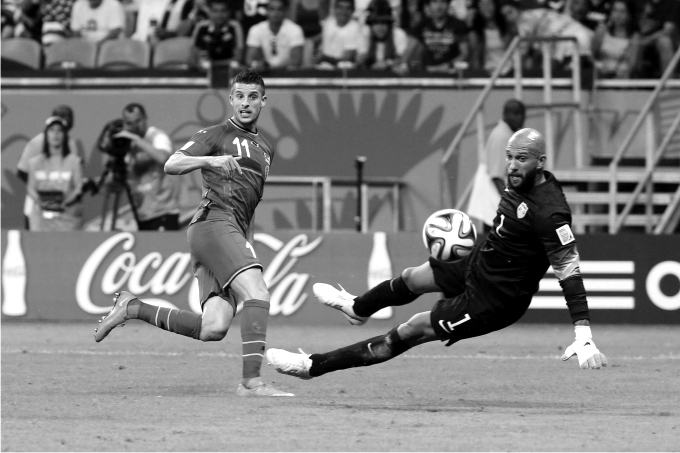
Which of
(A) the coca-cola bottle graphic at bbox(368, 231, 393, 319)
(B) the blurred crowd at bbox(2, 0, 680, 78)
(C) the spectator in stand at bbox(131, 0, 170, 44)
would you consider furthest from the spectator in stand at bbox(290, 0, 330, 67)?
(A) the coca-cola bottle graphic at bbox(368, 231, 393, 319)

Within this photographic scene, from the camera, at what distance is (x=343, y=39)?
18062 millimetres

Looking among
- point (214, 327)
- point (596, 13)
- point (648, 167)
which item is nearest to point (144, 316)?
point (214, 327)

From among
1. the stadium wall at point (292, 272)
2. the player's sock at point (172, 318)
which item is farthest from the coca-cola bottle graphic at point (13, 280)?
the player's sock at point (172, 318)

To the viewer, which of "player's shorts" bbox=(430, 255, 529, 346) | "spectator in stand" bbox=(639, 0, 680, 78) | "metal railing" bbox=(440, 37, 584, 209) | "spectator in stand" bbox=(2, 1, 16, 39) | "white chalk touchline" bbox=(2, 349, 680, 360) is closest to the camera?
"player's shorts" bbox=(430, 255, 529, 346)

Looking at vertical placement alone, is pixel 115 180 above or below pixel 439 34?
below

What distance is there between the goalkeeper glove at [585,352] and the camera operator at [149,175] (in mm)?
8883

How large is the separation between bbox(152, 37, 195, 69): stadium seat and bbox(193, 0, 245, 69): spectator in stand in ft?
0.98

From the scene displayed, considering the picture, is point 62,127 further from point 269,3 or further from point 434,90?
point 434,90

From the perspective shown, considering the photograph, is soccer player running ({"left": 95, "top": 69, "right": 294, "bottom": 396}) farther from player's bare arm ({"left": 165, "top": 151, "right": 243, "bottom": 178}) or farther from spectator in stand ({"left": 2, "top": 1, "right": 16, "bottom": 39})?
spectator in stand ({"left": 2, "top": 1, "right": 16, "bottom": 39})

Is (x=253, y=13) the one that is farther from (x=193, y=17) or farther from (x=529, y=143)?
(x=529, y=143)

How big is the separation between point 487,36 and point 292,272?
5240 millimetres

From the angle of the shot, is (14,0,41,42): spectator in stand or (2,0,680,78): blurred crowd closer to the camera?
(2,0,680,78): blurred crowd

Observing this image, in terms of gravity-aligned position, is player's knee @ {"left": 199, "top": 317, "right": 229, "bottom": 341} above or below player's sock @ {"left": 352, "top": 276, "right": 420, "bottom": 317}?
below

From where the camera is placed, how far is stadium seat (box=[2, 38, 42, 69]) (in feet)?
62.3
